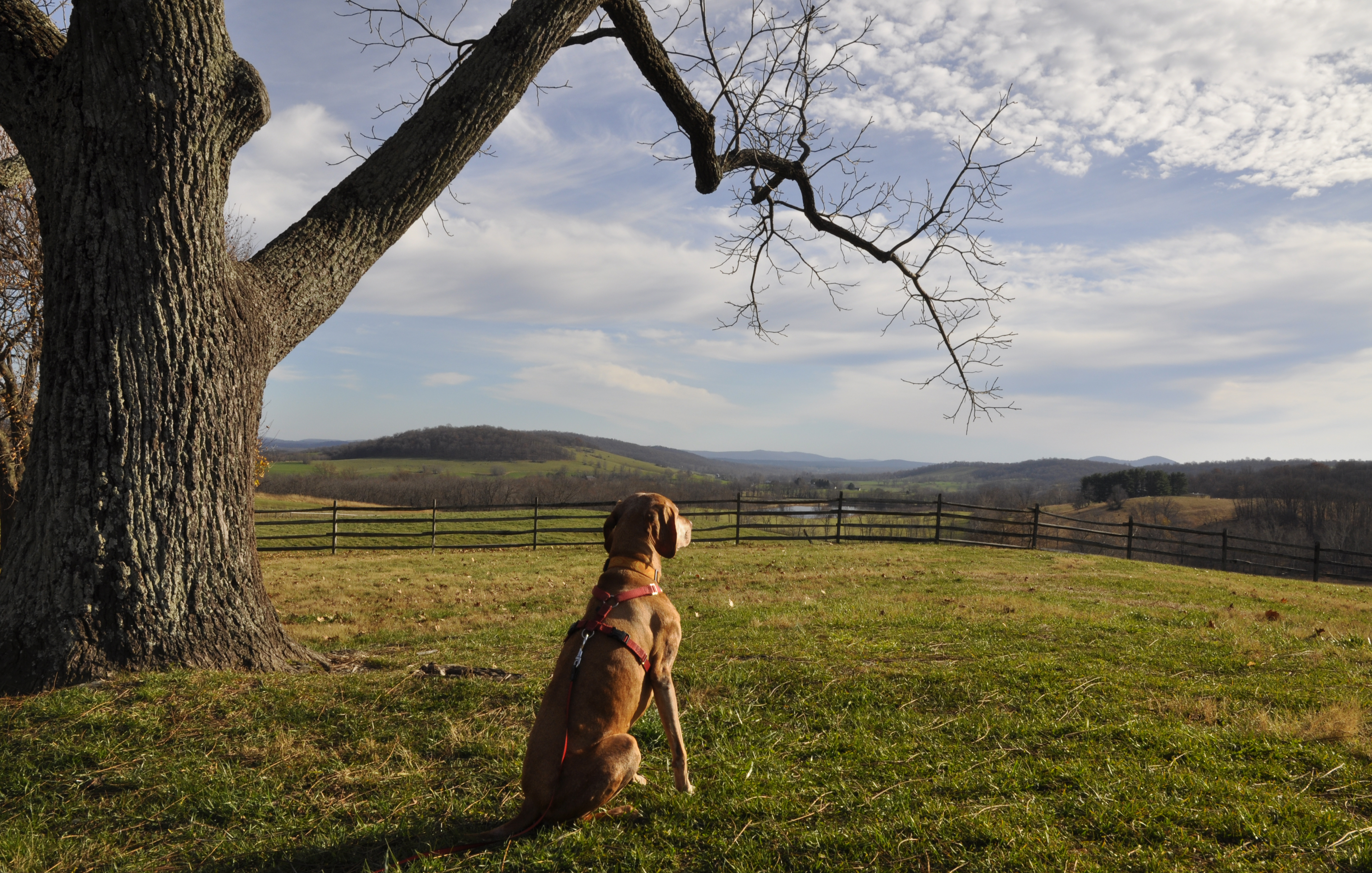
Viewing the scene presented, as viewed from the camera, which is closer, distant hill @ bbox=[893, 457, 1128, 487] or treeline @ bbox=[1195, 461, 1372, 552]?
treeline @ bbox=[1195, 461, 1372, 552]

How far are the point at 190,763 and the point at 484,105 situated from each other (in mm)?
4557

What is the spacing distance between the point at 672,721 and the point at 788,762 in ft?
3.02

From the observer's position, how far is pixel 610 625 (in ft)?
9.22

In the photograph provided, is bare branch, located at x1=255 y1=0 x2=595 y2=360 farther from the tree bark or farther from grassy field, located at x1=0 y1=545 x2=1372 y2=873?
grassy field, located at x1=0 y1=545 x2=1372 y2=873

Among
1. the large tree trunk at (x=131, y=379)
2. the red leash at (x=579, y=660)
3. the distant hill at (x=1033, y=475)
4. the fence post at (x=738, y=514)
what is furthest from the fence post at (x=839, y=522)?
the distant hill at (x=1033, y=475)

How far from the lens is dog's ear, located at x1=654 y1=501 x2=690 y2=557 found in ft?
10.4

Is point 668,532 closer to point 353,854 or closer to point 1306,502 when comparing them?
point 353,854

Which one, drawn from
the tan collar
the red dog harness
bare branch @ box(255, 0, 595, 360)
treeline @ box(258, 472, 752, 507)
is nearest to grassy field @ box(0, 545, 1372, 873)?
the red dog harness

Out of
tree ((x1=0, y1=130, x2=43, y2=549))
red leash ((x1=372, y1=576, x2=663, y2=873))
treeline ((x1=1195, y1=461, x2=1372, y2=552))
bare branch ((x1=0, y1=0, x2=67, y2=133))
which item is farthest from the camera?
treeline ((x1=1195, y1=461, x2=1372, y2=552))

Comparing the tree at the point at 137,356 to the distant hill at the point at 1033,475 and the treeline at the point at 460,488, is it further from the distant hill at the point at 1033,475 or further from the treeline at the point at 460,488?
the distant hill at the point at 1033,475

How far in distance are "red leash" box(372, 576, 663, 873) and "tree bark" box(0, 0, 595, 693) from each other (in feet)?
8.93

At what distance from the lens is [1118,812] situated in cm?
285

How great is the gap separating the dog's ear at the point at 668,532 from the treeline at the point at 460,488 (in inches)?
1651

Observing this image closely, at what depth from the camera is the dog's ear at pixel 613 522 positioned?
3.20 m
